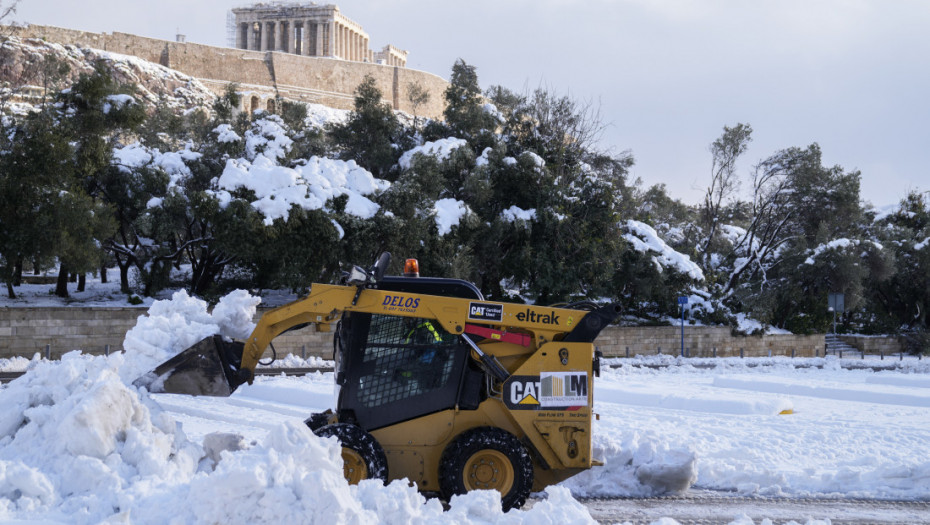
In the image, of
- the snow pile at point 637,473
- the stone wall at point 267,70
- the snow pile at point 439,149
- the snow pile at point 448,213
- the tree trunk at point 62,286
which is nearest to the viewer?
the snow pile at point 637,473

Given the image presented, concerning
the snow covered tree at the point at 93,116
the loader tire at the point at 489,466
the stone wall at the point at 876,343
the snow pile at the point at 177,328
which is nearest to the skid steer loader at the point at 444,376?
the loader tire at the point at 489,466

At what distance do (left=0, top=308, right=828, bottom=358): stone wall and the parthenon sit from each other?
307 feet

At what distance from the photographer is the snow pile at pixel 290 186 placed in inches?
925

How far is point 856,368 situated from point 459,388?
25.8 m

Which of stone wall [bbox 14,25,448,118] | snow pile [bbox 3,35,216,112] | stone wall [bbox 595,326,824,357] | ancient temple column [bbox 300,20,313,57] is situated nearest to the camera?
stone wall [bbox 595,326,824,357]

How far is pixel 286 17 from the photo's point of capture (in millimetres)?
116875

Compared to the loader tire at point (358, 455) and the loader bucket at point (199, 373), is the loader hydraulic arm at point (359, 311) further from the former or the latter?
the loader tire at point (358, 455)

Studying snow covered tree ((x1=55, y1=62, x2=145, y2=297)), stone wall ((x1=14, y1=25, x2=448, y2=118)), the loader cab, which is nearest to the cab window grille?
the loader cab

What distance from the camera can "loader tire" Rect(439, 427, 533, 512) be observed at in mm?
6469

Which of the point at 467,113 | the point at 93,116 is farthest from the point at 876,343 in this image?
the point at 93,116

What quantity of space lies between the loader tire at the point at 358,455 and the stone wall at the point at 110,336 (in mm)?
16042

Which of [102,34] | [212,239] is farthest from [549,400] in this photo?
[102,34]

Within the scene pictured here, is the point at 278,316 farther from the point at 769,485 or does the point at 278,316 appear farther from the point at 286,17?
the point at 286,17

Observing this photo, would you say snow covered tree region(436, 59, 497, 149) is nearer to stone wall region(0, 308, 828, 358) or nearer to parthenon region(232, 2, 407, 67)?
stone wall region(0, 308, 828, 358)
